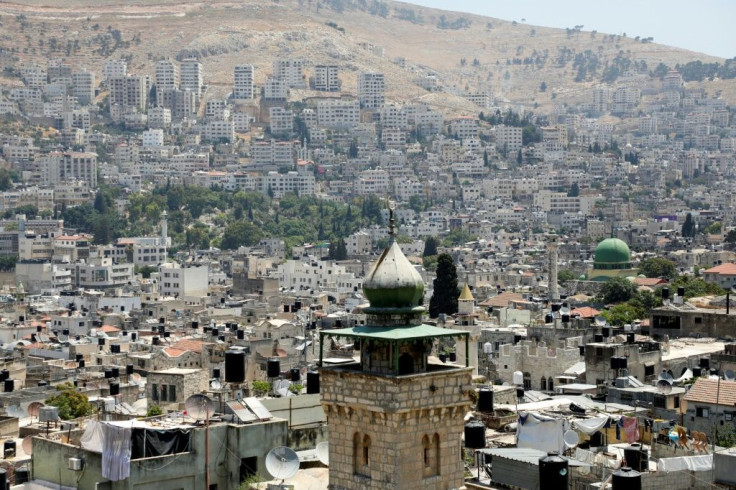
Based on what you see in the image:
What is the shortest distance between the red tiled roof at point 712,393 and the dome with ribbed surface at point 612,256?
57.5 meters

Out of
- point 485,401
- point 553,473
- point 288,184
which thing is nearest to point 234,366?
point 485,401

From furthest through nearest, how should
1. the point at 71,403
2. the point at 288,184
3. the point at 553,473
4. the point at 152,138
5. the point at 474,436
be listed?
the point at 152,138, the point at 288,184, the point at 71,403, the point at 474,436, the point at 553,473

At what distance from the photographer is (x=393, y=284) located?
16.3 meters

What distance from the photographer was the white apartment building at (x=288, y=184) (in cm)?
16650

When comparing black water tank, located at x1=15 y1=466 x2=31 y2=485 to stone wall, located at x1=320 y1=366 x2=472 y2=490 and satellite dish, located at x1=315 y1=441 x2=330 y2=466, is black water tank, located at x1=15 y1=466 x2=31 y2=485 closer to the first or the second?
satellite dish, located at x1=315 y1=441 x2=330 y2=466

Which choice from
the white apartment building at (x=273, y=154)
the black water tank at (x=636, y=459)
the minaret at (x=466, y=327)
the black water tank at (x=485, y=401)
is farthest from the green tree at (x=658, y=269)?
the white apartment building at (x=273, y=154)

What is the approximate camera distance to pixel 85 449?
1980 cm

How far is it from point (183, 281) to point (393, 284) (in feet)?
278

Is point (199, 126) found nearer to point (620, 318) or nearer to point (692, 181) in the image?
point (692, 181)

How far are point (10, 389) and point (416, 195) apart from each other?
130 m

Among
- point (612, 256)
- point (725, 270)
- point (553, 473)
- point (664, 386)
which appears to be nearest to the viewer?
point (553, 473)

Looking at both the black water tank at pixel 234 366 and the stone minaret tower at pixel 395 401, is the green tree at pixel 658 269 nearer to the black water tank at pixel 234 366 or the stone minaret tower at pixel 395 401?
the black water tank at pixel 234 366

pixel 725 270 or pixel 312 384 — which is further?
pixel 725 270

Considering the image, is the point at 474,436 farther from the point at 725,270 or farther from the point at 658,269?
the point at 658,269
